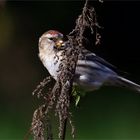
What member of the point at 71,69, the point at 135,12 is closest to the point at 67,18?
the point at 135,12

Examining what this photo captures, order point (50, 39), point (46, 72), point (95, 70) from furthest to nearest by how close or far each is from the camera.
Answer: point (46, 72), point (95, 70), point (50, 39)

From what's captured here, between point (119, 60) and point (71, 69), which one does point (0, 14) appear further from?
point (71, 69)

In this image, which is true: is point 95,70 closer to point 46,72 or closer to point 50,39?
point 50,39

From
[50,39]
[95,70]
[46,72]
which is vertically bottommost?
[46,72]

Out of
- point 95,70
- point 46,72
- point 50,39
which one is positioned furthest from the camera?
point 46,72

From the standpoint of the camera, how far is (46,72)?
861 cm

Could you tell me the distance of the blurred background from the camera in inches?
286

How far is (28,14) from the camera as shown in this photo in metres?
9.30

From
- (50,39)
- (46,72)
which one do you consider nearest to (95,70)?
(50,39)

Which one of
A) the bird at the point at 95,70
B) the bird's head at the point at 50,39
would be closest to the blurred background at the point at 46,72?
the bird at the point at 95,70

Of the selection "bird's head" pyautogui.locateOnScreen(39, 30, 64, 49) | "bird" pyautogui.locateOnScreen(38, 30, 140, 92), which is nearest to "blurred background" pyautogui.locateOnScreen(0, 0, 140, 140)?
"bird" pyautogui.locateOnScreen(38, 30, 140, 92)

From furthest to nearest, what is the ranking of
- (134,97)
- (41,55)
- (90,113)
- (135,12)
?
(135,12) → (134,97) → (90,113) → (41,55)

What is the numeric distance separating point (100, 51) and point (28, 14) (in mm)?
1158

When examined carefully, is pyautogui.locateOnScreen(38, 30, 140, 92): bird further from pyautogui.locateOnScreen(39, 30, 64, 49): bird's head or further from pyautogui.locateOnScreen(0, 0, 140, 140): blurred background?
pyautogui.locateOnScreen(0, 0, 140, 140): blurred background
